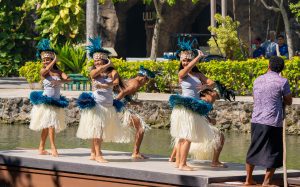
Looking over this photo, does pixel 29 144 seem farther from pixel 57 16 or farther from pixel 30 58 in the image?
pixel 30 58

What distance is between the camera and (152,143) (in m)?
22.5

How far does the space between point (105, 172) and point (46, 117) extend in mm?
2157

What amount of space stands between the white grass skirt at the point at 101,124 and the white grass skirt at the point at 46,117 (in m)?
0.87

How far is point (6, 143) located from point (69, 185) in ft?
24.6

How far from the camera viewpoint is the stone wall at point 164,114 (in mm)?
23891

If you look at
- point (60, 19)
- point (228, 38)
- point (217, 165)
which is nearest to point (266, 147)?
point (217, 165)

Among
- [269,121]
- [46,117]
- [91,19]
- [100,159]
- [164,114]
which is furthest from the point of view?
[91,19]

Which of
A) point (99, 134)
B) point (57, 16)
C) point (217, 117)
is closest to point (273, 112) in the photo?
point (99, 134)

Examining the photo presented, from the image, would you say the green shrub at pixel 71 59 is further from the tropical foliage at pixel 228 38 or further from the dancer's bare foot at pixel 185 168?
the dancer's bare foot at pixel 185 168

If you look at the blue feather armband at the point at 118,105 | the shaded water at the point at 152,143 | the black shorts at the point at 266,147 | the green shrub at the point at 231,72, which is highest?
the green shrub at the point at 231,72

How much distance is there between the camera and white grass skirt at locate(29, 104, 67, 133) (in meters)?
16.4

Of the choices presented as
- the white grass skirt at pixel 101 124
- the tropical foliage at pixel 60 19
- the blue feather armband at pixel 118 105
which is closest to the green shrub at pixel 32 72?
the tropical foliage at pixel 60 19

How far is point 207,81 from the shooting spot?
48.7 feet

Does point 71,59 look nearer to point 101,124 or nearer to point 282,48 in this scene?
point 282,48
